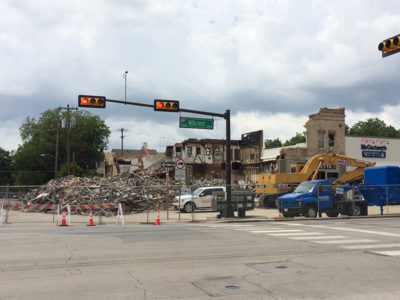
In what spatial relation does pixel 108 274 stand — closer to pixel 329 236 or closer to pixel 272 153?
pixel 329 236

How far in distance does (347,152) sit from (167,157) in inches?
963

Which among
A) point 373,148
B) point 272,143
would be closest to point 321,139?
point 373,148

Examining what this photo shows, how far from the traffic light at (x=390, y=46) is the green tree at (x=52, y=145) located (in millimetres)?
68136

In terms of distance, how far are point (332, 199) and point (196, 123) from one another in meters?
8.71

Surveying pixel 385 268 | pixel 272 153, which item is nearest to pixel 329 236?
pixel 385 268

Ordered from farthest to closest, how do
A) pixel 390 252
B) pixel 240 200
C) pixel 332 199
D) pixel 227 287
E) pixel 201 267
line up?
1. pixel 240 200
2. pixel 332 199
3. pixel 390 252
4. pixel 201 267
5. pixel 227 287

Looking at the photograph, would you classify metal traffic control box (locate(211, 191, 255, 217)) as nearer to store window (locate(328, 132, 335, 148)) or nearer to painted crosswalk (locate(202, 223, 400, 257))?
painted crosswalk (locate(202, 223, 400, 257))

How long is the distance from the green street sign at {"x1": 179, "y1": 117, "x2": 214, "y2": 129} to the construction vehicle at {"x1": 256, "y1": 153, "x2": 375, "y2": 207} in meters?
9.74

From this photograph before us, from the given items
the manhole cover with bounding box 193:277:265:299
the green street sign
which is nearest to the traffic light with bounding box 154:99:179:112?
the green street sign

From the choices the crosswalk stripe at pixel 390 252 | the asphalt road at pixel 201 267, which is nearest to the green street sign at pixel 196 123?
the asphalt road at pixel 201 267

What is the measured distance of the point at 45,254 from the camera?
35.3ft

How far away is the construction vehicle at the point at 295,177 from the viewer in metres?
31.5

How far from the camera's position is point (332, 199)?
949 inches

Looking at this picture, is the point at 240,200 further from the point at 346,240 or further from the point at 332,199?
the point at 346,240
